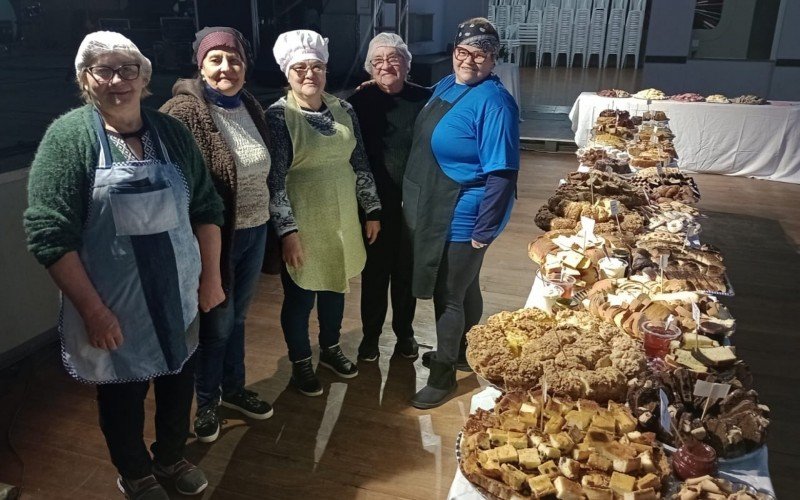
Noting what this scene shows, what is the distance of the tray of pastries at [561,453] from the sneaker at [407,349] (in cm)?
144

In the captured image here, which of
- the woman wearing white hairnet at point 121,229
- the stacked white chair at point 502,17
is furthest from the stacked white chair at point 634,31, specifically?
the woman wearing white hairnet at point 121,229

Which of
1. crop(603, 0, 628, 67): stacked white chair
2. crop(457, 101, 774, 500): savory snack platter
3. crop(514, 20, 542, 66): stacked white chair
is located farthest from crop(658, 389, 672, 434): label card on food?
crop(603, 0, 628, 67): stacked white chair

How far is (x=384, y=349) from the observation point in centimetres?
283

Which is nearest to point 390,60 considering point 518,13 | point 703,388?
point 703,388

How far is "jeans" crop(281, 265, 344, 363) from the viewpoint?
91.4 inches

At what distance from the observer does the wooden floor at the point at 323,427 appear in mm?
2004

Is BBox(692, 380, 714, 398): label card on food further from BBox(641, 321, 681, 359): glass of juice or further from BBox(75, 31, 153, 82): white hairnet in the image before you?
BBox(75, 31, 153, 82): white hairnet

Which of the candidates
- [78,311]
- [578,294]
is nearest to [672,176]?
[578,294]

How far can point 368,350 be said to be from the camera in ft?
8.91

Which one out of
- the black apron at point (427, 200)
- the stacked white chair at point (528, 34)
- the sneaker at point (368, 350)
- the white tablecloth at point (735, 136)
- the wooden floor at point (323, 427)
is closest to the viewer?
the wooden floor at point (323, 427)

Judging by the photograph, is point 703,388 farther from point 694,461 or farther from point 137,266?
point 137,266

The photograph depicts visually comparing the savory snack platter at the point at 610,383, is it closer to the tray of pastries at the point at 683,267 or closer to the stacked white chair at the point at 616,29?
the tray of pastries at the point at 683,267

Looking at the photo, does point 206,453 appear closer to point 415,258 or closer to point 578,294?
point 415,258

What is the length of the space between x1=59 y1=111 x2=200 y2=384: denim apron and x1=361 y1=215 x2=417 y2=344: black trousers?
0.97 meters
